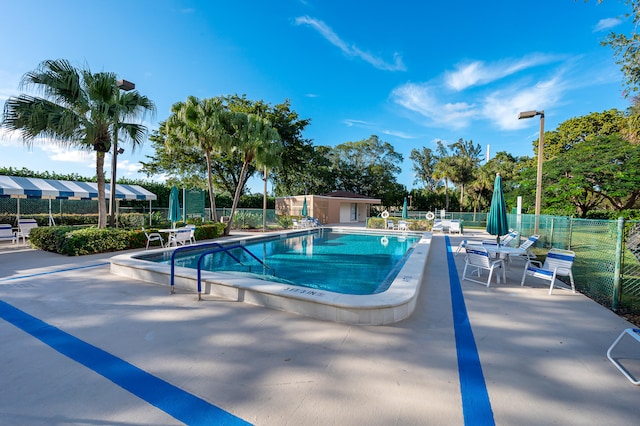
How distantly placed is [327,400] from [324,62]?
20253 millimetres

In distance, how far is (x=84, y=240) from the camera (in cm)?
827

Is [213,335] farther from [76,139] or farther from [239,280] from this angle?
[76,139]

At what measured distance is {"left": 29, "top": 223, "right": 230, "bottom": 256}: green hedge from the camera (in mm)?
8164

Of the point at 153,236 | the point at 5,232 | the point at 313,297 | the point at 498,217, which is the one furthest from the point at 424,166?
the point at 5,232

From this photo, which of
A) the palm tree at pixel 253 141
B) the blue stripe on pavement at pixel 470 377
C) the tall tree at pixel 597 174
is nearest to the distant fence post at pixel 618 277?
the blue stripe on pavement at pixel 470 377

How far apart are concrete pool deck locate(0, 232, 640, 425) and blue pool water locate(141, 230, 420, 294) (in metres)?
2.18

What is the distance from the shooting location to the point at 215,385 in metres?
2.33

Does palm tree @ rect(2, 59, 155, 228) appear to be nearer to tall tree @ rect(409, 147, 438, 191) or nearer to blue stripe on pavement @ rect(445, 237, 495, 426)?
blue stripe on pavement @ rect(445, 237, 495, 426)

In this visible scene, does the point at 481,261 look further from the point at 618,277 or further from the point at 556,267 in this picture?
the point at 618,277

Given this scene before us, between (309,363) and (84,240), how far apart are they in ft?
29.2

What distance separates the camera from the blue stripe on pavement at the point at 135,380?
1.98m

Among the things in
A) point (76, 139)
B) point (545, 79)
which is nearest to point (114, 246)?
point (76, 139)

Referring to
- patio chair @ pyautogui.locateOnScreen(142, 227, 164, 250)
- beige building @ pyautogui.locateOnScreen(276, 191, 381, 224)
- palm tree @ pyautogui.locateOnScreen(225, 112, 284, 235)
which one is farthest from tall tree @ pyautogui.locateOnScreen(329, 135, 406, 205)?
patio chair @ pyautogui.locateOnScreen(142, 227, 164, 250)

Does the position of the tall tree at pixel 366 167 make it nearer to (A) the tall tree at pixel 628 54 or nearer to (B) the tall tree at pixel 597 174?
(B) the tall tree at pixel 597 174
